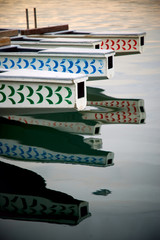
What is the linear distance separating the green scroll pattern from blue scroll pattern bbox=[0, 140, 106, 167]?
0.76 meters

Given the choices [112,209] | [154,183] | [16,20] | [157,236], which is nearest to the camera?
[157,236]

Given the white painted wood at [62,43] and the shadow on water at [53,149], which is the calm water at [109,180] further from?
the white painted wood at [62,43]

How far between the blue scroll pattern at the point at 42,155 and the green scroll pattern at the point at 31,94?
761mm

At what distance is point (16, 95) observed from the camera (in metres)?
6.97

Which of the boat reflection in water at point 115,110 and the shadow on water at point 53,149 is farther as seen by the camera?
the boat reflection in water at point 115,110

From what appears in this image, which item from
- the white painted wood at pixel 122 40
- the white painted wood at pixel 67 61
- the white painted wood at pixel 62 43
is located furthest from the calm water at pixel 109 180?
the white painted wood at pixel 122 40

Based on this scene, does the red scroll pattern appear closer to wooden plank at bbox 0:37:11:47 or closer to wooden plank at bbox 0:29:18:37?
wooden plank at bbox 0:29:18:37

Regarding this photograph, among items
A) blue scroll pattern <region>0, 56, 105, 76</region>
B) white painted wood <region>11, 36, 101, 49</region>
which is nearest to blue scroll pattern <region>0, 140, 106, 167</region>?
blue scroll pattern <region>0, 56, 105, 76</region>

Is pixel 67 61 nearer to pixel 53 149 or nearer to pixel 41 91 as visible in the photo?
pixel 41 91

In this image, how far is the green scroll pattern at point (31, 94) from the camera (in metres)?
6.73

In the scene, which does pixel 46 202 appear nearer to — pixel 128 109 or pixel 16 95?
pixel 16 95

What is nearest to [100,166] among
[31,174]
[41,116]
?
[31,174]

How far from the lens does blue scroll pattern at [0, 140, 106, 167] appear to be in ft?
18.9

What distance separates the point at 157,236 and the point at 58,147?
2323 mm
